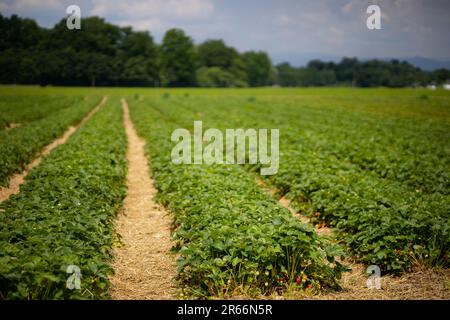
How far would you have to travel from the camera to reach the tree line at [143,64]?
111 ft

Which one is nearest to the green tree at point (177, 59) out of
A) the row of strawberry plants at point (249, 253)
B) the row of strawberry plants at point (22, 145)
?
the row of strawberry plants at point (22, 145)

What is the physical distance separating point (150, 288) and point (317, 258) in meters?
2.46

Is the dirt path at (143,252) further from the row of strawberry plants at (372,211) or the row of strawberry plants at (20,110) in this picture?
the row of strawberry plants at (20,110)

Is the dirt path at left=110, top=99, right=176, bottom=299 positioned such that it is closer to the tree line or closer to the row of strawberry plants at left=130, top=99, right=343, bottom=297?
the row of strawberry plants at left=130, top=99, right=343, bottom=297

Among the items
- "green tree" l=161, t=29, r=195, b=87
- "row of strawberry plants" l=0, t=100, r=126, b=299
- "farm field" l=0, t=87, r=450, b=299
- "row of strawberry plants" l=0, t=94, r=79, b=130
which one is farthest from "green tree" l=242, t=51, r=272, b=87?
"row of strawberry plants" l=0, t=100, r=126, b=299

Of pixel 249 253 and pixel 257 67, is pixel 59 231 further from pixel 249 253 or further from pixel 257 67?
pixel 257 67

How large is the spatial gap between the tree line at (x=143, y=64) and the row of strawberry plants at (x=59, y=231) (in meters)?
24.6

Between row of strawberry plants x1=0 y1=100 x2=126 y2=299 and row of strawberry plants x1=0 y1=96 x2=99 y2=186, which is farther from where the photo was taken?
row of strawberry plants x1=0 y1=96 x2=99 y2=186

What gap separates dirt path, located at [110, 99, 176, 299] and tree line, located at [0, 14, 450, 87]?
82.4 feet

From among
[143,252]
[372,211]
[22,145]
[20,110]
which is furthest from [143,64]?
[372,211]

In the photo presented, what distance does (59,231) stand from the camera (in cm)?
549

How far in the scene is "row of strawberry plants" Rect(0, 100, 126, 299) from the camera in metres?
4.27
